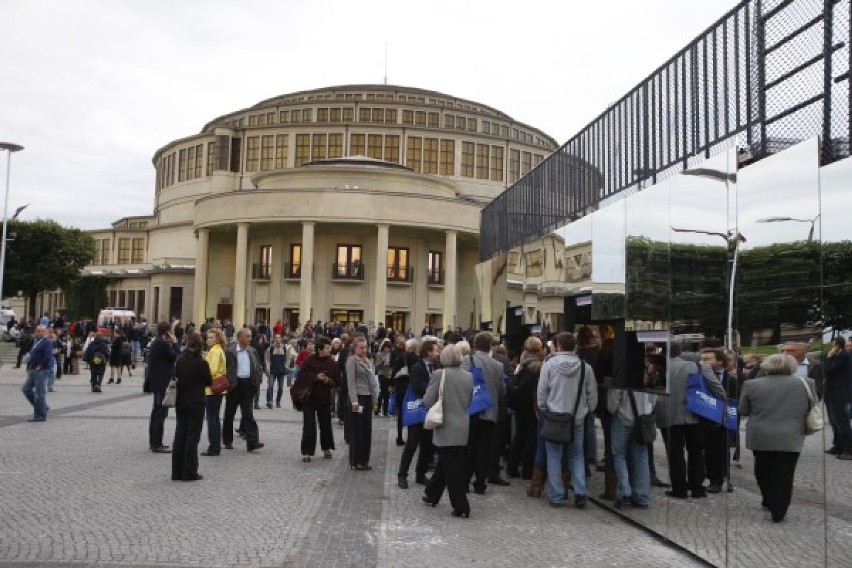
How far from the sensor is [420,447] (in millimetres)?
9414

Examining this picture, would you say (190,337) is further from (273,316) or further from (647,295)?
(273,316)

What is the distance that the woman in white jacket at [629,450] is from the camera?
24.9 ft

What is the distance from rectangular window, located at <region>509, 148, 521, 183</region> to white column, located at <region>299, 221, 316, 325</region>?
71.5 ft

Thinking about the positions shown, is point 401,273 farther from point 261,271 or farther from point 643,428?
point 643,428

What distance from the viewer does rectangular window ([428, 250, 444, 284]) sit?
4709cm

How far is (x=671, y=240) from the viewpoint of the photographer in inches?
281

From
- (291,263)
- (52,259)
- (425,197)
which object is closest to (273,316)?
(291,263)

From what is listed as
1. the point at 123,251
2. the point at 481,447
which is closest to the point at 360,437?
the point at 481,447

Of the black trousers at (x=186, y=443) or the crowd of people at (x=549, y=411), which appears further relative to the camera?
the black trousers at (x=186, y=443)

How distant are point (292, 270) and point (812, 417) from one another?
141ft

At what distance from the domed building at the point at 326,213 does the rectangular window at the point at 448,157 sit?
84mm

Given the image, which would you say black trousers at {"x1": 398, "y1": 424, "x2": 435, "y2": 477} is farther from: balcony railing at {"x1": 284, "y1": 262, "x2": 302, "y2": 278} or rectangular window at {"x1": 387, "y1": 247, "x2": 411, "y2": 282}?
balcony railing at {"x1": 284, "y1": 262, "x2": 302, "y2": 278}

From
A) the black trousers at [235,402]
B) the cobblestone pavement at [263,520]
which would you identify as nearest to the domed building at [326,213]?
the black trousers at [235,402]

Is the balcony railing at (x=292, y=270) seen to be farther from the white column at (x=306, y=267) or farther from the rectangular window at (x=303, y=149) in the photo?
the rectangular window at (x=303, y=149)
